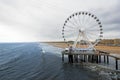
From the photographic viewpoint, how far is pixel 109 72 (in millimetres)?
30500

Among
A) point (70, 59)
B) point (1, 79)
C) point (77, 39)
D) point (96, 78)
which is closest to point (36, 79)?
point (1, 79)

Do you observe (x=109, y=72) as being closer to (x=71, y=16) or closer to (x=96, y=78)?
(x=96, y=78)

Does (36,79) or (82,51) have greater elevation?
(82,51)

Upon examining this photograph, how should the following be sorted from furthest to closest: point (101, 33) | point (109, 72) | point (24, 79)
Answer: point (101, 33) → point (109, 72) → point (24, 79)

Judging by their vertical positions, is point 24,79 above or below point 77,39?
below

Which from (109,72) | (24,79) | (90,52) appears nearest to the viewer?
(24,79)

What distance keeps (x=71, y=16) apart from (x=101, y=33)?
32.5ft

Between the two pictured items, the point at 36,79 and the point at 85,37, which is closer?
the point at 36,79

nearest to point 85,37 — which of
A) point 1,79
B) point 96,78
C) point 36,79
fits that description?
point 96,78

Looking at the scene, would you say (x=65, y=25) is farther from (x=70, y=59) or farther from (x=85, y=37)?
(x=70, y=59)

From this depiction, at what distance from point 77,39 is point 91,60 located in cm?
737

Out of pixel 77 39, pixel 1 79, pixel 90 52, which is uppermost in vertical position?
pixel 77 39

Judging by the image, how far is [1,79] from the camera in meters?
26.0

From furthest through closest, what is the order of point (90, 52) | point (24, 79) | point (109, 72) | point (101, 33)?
1. point (101, 33)
2. point (90, 52)
3. point (109, 72)
4. point (24, 79)
